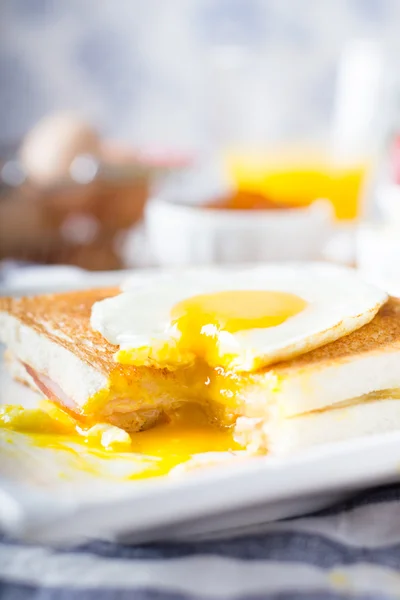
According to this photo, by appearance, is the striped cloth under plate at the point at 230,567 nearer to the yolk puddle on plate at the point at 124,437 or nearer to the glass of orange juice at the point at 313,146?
the yolk puddle on plate at the point at 124,437

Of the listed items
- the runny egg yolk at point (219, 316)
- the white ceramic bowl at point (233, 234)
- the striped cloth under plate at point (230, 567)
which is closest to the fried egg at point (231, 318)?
the runny egg yolk at point (219, 316)

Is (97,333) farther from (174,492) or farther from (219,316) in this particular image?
(174,492)

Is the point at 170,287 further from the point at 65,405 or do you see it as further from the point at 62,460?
the point at 62,460

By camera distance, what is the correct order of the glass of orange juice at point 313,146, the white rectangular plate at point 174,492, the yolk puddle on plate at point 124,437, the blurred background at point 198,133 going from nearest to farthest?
the white rectangular plate at point 174,492 < the yolk puddle on plate at point 124,437 < the blurred background at point 198,133 < the glass of orange juice at point 313,146

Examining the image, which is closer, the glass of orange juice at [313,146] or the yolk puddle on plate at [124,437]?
the yolk puddle on plate at [124,437]

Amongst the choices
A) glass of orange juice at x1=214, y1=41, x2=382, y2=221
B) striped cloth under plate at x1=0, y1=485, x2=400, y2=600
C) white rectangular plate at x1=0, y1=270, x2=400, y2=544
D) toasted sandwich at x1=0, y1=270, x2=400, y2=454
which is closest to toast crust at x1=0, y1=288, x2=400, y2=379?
toasted sandwich at x1=0, y1=270, x2=400, y2=454

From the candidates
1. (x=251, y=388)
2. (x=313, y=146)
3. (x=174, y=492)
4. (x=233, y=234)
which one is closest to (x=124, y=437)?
(x=251, y=388)
